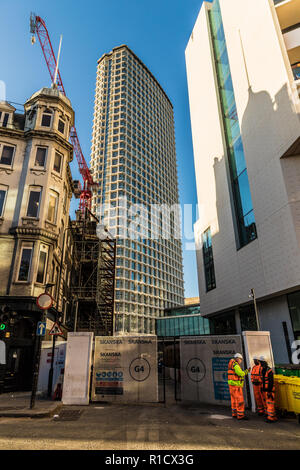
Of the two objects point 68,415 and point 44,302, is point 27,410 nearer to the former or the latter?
point 68,415

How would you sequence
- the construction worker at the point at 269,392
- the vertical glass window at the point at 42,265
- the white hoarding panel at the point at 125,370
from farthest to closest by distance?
the vertical glass window at the point at 42,265
the white hoarding panel at the point at 125,370
the construction worker at the point at 269,392

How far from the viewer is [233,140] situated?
29750 millimetres

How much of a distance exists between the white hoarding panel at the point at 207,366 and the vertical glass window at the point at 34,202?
42.9ft

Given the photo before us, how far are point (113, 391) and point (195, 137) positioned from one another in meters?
36.8

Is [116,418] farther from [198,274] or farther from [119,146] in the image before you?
[119,146]

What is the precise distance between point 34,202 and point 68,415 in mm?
14039

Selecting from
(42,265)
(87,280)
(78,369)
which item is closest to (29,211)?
(42,265)

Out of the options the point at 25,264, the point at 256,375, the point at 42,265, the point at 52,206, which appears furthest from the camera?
the point at 52,206

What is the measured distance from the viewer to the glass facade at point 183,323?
63.2m

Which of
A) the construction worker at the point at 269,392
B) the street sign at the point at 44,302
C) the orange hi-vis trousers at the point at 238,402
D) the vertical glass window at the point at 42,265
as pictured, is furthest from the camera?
the vertical glass window at the point at 42,265

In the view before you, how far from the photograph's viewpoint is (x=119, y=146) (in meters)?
83.7

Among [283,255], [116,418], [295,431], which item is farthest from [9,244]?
[283,255]

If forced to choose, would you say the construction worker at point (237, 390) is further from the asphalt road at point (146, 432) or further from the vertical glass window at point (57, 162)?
the vertical glass window at point (57, 162)

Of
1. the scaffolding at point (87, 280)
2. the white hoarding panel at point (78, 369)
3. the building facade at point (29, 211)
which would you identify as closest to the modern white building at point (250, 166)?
the scaffolding at point (87, 280)
